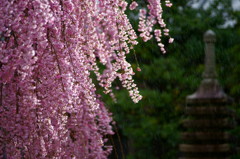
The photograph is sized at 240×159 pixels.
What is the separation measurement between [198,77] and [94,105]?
3653mm

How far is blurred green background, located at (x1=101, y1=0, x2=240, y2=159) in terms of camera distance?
642 cm

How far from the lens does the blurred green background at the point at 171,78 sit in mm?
6422

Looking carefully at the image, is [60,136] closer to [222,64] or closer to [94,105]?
[94,105]

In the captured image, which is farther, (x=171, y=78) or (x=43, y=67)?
(x=171, y=78)

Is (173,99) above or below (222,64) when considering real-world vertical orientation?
below

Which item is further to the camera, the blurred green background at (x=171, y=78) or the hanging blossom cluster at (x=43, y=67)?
the blurred green background at (x=171, y=78)

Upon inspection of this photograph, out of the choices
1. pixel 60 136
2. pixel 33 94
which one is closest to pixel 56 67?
pixel 33 94

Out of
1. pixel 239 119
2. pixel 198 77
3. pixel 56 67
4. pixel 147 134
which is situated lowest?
pixel 147 134

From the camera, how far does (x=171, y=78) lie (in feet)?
21.3

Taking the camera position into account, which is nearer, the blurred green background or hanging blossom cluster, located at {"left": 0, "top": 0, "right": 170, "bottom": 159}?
hanging blossom cluster, located at {"left": 0, "top": 0, "right": 170, "bottom": 159}

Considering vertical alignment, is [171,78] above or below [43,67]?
below

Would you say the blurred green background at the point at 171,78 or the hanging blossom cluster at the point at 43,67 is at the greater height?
the hanging blossom cluster at the point at 43,67

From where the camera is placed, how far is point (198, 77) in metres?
6.64

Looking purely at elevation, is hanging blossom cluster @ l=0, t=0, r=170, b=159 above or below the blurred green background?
above
